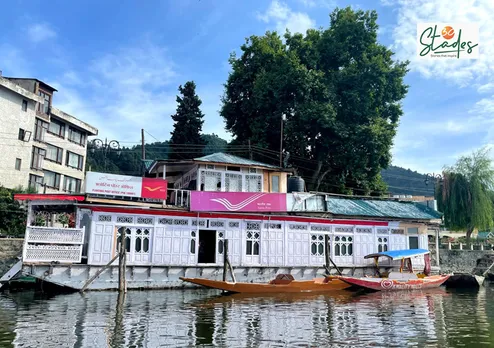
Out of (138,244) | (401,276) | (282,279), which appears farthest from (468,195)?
(138,244)

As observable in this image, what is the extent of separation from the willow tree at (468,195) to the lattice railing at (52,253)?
33606mm

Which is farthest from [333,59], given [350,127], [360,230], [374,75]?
[360,230]

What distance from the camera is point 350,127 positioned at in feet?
120

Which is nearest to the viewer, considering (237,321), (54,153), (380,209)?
(237,321)

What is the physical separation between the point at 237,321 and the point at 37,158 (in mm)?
33902

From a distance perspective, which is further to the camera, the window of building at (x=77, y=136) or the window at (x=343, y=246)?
the window of building at (x=77, y=136)

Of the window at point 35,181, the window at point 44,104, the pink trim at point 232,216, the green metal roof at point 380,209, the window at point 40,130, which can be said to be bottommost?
the pink trim at point 232,216

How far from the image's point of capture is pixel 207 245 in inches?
1027

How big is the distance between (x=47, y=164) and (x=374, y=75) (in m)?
32.5

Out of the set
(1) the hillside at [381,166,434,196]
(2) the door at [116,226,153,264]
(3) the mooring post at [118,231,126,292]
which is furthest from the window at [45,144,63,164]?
(1) the hillside at [381,166,434,196]

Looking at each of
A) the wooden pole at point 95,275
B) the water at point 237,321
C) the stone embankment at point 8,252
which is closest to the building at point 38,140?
the stone embankment at point 8,252

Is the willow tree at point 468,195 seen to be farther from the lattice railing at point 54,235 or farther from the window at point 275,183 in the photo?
the lattice railing at point 54,235

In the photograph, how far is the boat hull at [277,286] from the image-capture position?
19.6 m

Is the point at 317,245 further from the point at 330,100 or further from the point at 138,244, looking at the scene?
the point at 330,100
